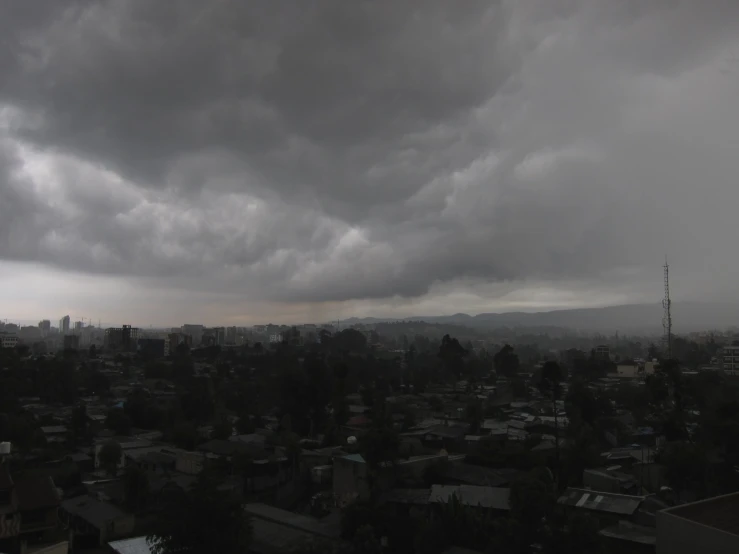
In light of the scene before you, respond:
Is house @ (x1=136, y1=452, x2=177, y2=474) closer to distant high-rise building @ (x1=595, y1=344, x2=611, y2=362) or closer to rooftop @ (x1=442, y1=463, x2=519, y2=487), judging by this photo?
rooftop @ (x1=442, y1=463, x2=519, y2=487)

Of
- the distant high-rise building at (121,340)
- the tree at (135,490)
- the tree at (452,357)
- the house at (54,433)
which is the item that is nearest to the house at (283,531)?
the tree at (135,490)

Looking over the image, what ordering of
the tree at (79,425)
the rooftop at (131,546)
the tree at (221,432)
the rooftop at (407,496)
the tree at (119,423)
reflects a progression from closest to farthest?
the rooftop at (131,546)
the rooftop at (407,496)
the tree at (221,432)
the tree at (79,425)
the tree at (119,423)

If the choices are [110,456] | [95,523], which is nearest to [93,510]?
[95,523]

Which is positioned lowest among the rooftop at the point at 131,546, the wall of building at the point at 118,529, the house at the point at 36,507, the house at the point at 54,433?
the wall of building at the point at 118,529

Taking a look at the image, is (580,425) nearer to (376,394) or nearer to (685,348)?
(376,394)

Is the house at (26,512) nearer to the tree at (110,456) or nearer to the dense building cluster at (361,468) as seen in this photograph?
the dense building cluster at (361,468)

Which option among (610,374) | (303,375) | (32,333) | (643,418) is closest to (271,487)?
(303,375)
